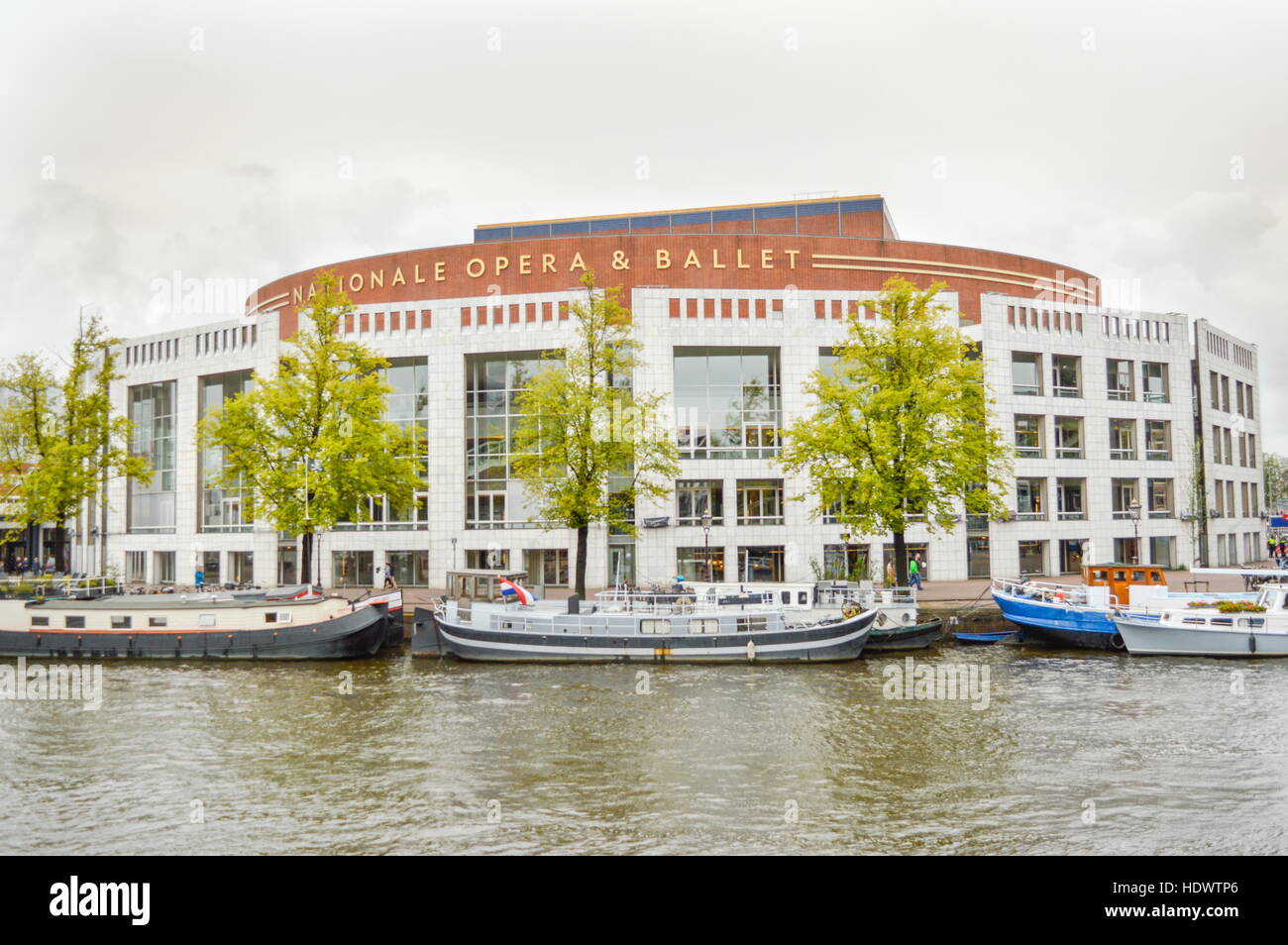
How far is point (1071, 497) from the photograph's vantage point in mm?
57000

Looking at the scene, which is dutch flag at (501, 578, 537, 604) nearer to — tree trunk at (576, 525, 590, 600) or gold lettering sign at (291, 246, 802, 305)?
tree trunk at (576, 525, 590, 600)

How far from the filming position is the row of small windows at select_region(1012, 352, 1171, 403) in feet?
184

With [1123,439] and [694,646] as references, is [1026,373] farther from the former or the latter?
[694,646]

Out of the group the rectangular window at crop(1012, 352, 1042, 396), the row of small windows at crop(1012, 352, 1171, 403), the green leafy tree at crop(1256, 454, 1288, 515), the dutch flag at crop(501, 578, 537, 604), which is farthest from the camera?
the green leafy tree at crop(1256, 454, 1288, 515)

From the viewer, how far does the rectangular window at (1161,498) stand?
195 feet

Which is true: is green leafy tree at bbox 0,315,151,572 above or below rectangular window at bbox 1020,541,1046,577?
above

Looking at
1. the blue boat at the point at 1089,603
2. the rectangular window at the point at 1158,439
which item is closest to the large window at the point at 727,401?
the blue boat at the point at 1089,603

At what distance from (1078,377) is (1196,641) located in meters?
29.7

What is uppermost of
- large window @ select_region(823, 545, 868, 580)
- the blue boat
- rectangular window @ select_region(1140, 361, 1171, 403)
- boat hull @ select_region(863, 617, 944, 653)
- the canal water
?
rectangular window @ select_region(1140, 361, 1171, 403)

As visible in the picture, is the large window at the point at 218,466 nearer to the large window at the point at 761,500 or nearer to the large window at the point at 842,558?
the large window at the point at 761,500

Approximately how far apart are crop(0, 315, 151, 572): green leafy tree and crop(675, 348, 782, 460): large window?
97.5 feet

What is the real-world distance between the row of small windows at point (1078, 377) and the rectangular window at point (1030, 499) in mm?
5461

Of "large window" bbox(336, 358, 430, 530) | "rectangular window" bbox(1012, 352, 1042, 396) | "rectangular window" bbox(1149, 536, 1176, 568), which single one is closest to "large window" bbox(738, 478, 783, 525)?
"rectangular window" bbox(1012, 352, 1042, 396)
